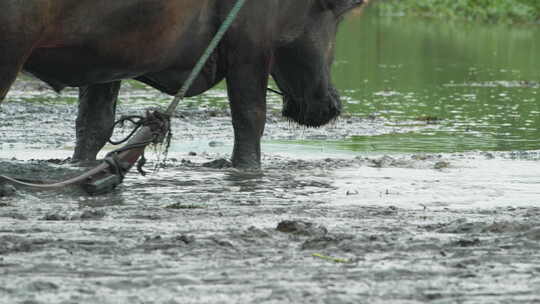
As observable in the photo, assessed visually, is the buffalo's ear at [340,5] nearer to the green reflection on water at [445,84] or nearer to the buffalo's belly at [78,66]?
the green reflection on water at [445,84]

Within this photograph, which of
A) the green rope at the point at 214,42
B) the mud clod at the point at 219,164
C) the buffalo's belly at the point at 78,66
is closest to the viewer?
the buffalo's belly at the point at 78,66

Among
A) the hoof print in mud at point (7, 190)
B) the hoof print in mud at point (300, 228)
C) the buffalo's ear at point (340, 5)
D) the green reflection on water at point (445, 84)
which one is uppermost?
the buffalo's ear at point (340, 5)

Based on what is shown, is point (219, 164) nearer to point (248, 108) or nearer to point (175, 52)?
point (248, 108)

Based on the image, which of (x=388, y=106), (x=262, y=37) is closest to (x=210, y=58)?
(x=262, y=37)

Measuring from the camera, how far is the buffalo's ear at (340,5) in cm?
848

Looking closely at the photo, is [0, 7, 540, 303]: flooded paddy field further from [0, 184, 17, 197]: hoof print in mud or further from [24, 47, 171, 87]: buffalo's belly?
[24, 47, 171, 87]: buffalo's belly

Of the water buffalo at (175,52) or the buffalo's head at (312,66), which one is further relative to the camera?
the buffalo's head at (312,66)

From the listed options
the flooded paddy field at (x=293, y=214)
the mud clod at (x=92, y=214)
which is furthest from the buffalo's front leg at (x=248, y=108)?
the mud clod at (x=92, y=214)

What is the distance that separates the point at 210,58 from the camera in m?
7.95

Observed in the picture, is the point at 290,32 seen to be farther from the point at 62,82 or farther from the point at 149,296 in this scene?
the point at 149,296

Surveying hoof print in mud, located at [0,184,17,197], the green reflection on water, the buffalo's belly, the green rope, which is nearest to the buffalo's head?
the green reflection on water

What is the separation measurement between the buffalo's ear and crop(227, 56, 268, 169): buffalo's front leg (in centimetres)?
76

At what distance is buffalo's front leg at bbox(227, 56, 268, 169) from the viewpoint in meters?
8.02

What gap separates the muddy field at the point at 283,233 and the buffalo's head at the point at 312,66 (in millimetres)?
408
